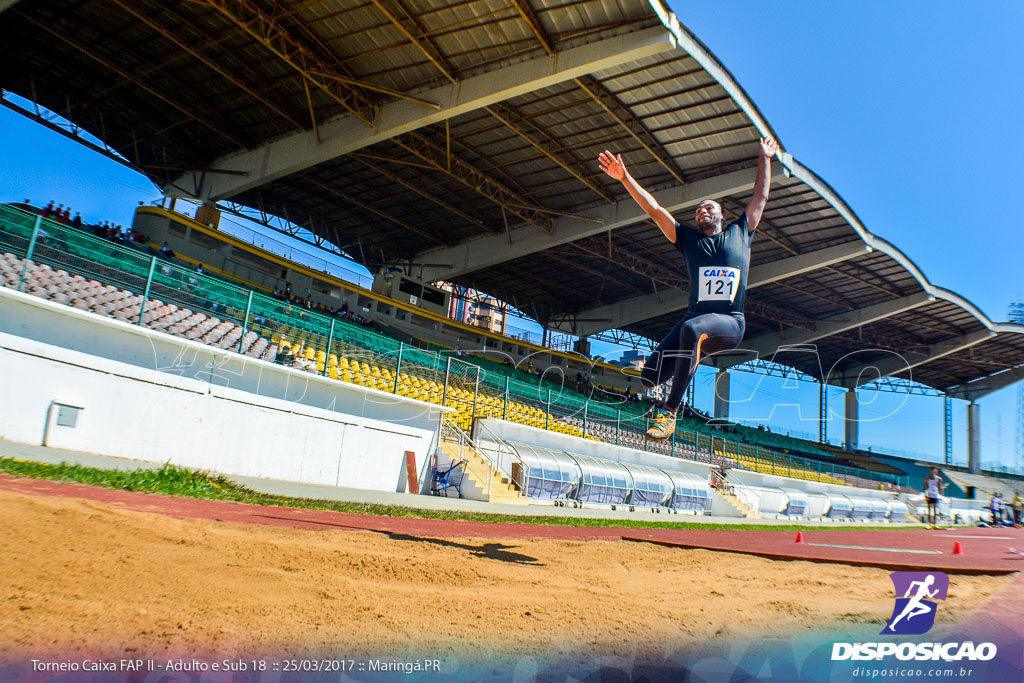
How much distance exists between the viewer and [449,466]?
22.4 m

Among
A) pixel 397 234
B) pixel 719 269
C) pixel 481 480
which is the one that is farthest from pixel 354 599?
pixel 397 234

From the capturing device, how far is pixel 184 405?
15.6m

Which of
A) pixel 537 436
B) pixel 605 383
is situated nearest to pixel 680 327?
pixel 537 436

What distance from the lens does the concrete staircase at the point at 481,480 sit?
21469 millimetres

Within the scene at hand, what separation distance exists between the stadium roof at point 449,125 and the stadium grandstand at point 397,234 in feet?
0.43

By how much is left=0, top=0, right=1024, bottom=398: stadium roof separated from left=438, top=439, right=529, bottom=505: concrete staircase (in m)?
12.8

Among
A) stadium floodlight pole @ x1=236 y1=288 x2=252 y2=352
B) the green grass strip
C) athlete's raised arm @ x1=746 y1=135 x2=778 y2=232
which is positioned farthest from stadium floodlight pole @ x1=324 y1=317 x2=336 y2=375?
athlete's raised arm @ x1=746 y1=135 x2=778 y2=232

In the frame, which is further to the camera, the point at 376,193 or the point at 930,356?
the point at 930,356

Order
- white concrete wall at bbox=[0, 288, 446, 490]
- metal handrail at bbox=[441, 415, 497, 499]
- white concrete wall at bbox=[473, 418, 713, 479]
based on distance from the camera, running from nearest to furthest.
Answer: white concrete wall at bbox=[0, 288, 446, 490] < metal handrail at bbox=[441, 415, 497, 499] < white concrete wall at bbox=[473, 418, 713, 479]

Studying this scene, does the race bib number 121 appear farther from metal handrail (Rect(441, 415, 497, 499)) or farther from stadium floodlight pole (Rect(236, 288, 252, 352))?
metal handrail (Rect(441, 415, 497, 499))

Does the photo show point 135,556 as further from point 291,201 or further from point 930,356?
point 930,356

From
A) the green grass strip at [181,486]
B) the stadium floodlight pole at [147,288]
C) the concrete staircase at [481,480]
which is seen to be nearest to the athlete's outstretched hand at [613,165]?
the green grass strip at [181,486]

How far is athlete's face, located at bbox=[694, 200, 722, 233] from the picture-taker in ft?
25.5

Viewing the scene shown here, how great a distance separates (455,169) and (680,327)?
85.8 ft
